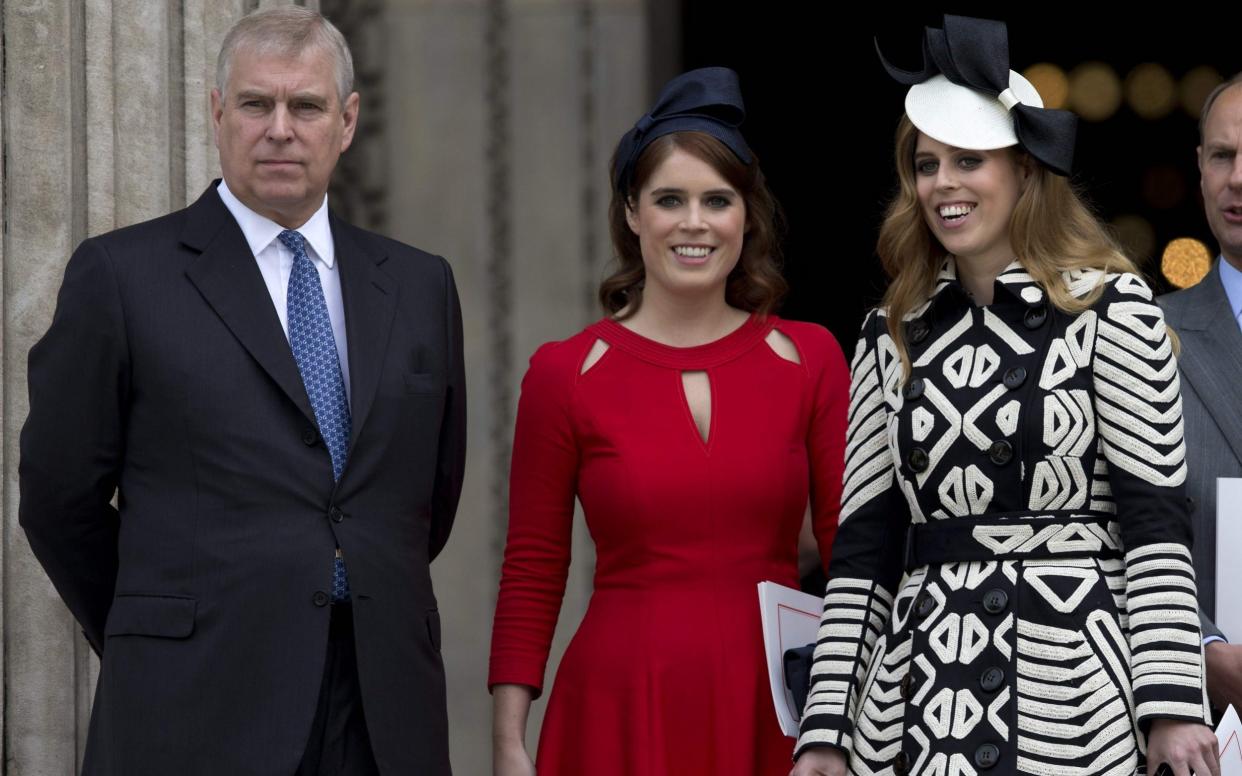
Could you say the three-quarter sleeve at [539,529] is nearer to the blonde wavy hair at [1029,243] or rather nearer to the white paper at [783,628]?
the white paper at [783,628]

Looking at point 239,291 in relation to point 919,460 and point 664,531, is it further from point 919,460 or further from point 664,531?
point 919,460

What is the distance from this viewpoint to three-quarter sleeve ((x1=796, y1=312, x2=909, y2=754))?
284cm

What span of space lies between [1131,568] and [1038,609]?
0.14 meters

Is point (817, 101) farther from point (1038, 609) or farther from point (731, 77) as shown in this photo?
point (1038, 609)

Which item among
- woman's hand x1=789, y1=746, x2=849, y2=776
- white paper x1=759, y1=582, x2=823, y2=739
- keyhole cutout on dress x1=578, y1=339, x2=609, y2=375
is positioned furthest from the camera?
keyhole cutout on dress x1=578, y1=339, x2=609, y2=375

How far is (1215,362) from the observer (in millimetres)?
3275

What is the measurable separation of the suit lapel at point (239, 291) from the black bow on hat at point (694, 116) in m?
0.82

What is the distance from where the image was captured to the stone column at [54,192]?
361 cm

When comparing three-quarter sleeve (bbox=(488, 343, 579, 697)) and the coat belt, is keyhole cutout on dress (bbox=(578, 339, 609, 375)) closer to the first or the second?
three-quarter sleeve (bbox=(488, 343, 579, 697))

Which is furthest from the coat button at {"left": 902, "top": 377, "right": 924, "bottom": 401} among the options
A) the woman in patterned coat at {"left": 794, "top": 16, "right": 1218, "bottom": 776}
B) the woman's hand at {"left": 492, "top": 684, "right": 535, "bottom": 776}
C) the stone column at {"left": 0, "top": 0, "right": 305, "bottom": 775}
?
the stone column at {"left": 0, "top": 0, "right": 305, "bottom": 775}

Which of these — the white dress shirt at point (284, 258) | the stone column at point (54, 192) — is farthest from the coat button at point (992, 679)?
the stone column at point (54, 192)

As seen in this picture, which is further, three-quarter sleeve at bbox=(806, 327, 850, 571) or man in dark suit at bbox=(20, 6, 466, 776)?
three-quarter sleeve at bbox=(806, 327, 850, 571)

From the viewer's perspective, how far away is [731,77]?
354 cm

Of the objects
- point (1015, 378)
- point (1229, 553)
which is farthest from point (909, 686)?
point (1229, 553)
